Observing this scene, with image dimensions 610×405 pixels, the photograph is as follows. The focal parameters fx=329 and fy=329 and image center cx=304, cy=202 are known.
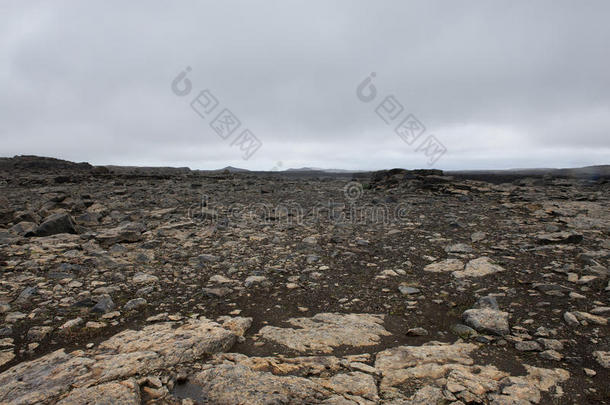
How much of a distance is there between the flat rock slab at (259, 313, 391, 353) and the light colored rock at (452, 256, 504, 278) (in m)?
1.92

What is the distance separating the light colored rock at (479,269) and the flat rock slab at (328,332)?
6.28ft

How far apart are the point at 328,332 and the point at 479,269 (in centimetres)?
303

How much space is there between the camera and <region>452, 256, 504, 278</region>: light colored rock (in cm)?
510

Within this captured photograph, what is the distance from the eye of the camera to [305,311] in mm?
4199

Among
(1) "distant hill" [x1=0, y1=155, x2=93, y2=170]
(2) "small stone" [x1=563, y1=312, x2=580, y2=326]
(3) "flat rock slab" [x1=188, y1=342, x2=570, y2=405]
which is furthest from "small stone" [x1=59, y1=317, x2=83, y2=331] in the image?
(1) "distant hill" [x1=0, y1=155, x2=93, y2=170]

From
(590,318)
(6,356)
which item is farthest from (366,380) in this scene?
(6,356)

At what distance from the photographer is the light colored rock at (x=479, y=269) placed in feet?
16.7

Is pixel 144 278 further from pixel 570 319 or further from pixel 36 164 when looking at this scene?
pixel 36 164

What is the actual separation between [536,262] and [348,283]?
3.13 metres

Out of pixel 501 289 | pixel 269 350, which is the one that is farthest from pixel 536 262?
pixel 269 350

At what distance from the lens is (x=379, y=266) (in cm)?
568

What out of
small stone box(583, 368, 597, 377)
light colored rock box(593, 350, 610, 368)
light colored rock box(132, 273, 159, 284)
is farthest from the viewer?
light colored rock box(132, 273, 159, 284)

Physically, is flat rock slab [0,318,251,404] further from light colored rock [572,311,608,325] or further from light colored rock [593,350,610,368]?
light colored rock [572,311,608,325]

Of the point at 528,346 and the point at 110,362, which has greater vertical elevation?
the point at 110,362
